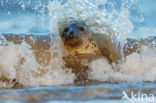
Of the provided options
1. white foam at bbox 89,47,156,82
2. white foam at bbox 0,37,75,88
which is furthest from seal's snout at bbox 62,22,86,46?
white foam at bbox 89,47,156,82

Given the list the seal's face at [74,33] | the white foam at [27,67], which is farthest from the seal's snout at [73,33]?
the white foam at [27,67]

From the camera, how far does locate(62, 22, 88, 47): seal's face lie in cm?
418

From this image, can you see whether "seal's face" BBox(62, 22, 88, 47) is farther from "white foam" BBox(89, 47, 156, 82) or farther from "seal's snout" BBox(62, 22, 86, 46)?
"white foam" BBox(89, 47, 156, 82)

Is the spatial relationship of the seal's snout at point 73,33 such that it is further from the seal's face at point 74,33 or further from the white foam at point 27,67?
the white foam at point 27,67

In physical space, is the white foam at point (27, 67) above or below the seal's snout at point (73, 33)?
below

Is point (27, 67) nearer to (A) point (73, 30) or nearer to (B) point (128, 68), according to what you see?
(A) point (73, 30)

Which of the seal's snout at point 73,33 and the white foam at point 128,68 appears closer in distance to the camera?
the white foam at point 128,68

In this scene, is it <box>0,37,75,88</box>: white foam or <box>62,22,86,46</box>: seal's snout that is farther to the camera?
<box>62,22,86,46</box>: seal's snout

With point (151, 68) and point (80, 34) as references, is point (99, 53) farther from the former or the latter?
point (151, 68)

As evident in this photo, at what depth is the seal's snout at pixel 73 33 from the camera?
418cm

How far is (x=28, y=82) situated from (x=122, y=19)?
2.58m

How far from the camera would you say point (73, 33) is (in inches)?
168

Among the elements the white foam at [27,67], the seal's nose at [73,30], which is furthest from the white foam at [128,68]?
the seal's nose at [73,30]

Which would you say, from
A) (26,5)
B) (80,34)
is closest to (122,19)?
(80,34)
